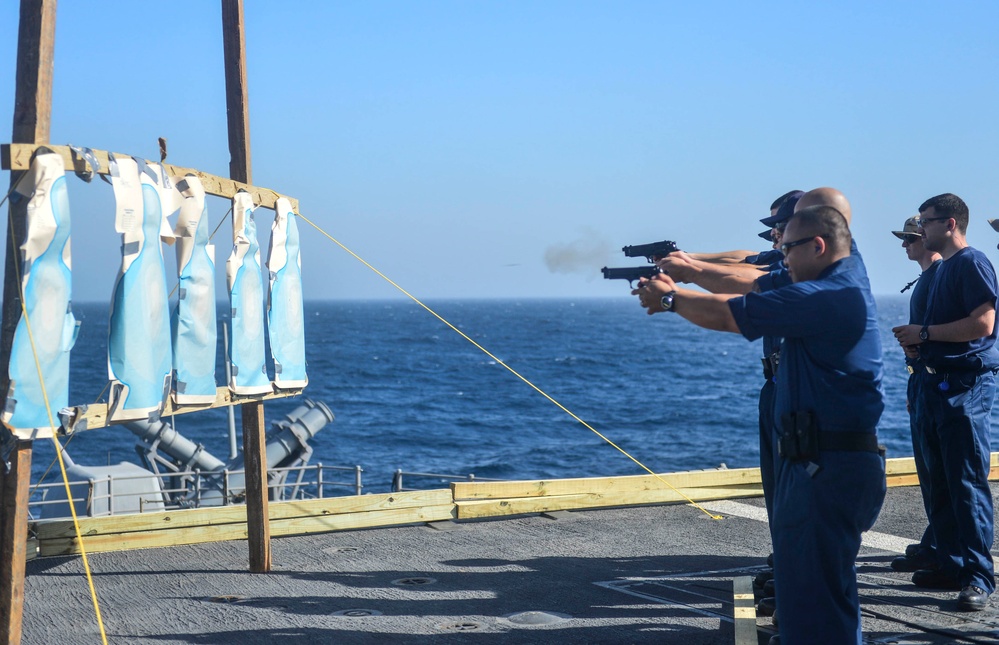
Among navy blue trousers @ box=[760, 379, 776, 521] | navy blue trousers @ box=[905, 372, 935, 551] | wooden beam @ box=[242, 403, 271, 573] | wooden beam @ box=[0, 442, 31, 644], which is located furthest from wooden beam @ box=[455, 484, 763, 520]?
wooden beam @ box=[0, 442, 31, 644]

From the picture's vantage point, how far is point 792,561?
4516mm

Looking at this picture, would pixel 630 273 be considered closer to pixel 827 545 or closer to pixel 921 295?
pixel 827 545

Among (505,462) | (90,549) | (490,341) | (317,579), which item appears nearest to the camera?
(317,579)

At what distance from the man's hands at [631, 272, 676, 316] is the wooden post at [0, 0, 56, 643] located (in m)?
3.35

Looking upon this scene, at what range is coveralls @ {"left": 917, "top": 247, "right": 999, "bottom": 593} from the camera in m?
6.78

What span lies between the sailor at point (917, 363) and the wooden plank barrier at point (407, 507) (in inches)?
124

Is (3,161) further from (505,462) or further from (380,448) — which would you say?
(380,448)

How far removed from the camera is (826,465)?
450cm

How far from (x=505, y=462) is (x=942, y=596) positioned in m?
42.1

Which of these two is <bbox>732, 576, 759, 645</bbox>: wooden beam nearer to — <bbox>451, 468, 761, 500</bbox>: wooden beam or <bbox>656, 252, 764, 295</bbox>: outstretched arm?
<bbox>656, 252, 764, 295</bbox>: outstretched arm

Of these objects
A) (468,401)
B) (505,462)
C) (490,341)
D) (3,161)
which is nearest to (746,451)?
(505,462)

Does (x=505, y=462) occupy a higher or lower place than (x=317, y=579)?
lower

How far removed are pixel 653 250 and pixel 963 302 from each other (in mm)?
2451

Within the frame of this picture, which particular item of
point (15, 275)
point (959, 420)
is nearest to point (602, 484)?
point (959, 420)
